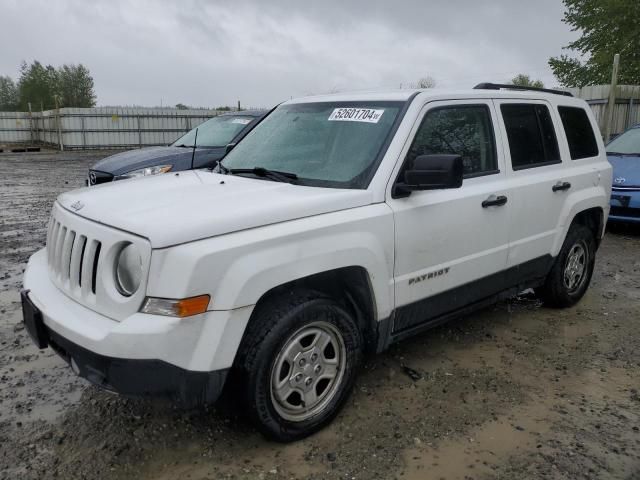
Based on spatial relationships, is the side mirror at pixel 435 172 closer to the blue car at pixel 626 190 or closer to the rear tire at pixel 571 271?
A: the rear tire at pixel 571 271

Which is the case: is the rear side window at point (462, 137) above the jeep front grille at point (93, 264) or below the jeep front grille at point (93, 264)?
above

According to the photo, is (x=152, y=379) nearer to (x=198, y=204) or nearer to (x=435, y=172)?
(x=198, y=204)

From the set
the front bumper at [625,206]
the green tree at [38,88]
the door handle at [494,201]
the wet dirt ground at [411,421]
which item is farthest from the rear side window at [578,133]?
the green tree at [38,88]

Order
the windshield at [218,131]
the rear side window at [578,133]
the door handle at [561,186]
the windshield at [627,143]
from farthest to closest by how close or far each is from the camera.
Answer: the windshield at [627,143] < the windshield at [218,131] < the rear side window at [578,133] < the door handle at [561,186]

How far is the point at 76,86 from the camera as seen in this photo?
5278 cm

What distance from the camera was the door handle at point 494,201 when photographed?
3.81m

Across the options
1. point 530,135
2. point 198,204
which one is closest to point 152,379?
point 198,204

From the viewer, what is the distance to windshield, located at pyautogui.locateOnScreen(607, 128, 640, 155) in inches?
351

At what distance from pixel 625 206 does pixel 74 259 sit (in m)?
7.41

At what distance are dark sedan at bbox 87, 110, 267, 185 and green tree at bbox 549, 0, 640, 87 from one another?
20007 mm

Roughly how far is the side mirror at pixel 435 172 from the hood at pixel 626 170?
5828mm

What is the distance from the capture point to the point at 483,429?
10.4 ft

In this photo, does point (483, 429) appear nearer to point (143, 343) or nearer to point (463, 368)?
point (463, 368)

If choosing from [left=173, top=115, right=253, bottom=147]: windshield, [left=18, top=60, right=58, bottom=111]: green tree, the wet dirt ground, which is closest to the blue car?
the wet dirt ground
